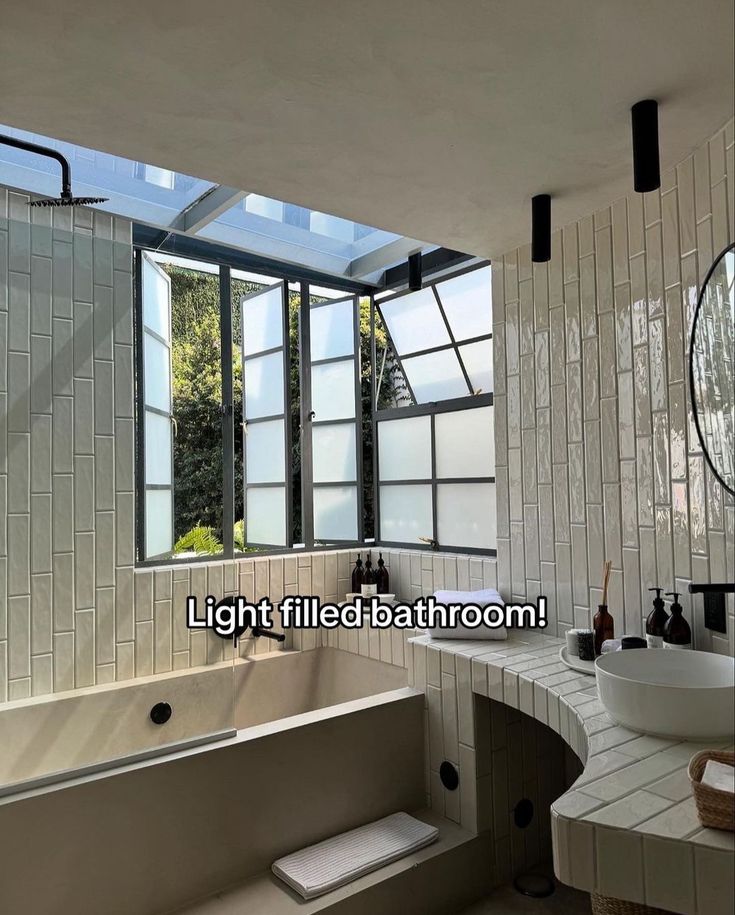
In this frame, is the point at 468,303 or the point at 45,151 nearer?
the point at 45,151

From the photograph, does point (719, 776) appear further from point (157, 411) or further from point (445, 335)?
point (445, 335)

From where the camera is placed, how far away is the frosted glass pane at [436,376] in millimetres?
3463

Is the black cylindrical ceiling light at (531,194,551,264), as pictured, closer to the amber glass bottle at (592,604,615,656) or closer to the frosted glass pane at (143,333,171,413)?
the amber glass bottle at (592,604,615,656)

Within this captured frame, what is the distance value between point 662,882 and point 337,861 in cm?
130

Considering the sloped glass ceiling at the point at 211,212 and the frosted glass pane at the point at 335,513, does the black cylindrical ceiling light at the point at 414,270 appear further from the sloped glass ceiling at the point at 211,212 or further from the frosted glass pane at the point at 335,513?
the frosted glass pane at the point at 335,513

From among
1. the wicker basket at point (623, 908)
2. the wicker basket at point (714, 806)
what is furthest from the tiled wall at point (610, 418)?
the wicker basket at point (623, 908)

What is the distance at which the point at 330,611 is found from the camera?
3.38 metres

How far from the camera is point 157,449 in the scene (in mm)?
2850

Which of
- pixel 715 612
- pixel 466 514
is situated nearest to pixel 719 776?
pixel 715 612

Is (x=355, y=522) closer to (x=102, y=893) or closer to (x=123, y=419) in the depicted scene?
(x=123, y=419)

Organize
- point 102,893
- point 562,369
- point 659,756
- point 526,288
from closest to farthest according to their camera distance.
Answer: point 659,756
point 102,893
point 562,369
point 526,288

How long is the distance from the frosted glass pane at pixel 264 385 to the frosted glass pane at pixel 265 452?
8 cm

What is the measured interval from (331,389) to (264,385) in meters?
0.38

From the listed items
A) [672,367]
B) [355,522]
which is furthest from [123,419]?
[672,367]
